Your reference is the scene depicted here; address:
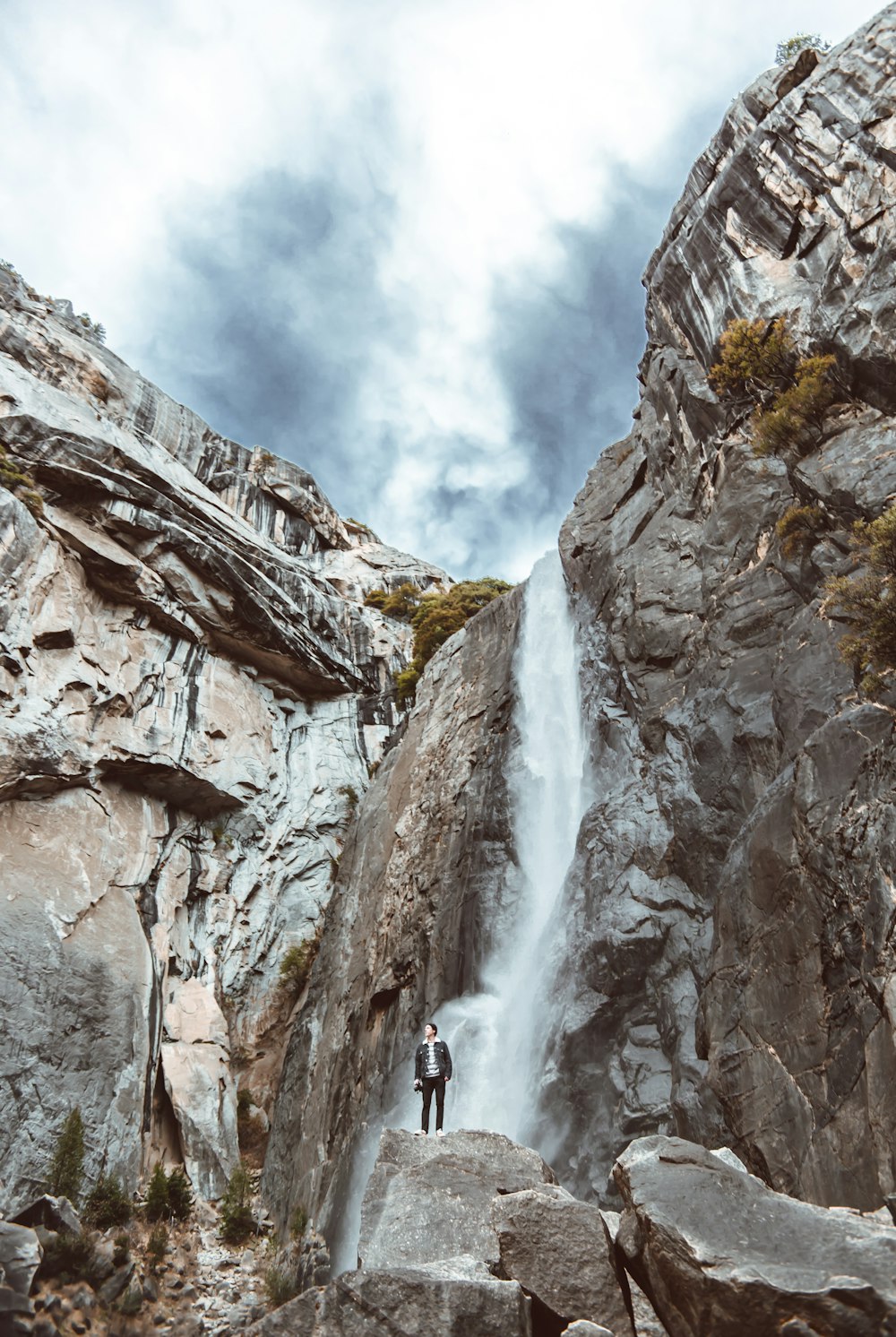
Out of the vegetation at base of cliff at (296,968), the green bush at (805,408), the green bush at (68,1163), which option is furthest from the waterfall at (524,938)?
the green bush at (805,408)

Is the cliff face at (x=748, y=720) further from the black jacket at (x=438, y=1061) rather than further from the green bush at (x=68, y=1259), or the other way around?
the green bush at (x=68, y=1259)

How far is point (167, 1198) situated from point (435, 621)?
24506 mm

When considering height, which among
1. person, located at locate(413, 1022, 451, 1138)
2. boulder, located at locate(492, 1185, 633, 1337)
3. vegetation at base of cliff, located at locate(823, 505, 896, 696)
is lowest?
boulder, located at locate(492, 1185, 633, 1337)

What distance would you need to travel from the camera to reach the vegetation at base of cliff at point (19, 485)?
2720 cm

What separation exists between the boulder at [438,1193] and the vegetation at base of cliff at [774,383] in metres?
14.6

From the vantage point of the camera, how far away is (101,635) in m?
28.2

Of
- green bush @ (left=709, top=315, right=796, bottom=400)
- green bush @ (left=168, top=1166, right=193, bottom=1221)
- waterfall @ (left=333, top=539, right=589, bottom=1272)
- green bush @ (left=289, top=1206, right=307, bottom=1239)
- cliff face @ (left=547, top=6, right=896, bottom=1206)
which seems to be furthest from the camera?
green bush @ (left=709, top=315, right=796, bottom=400)

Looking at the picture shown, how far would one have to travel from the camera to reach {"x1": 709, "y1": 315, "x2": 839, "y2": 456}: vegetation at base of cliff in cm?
1777

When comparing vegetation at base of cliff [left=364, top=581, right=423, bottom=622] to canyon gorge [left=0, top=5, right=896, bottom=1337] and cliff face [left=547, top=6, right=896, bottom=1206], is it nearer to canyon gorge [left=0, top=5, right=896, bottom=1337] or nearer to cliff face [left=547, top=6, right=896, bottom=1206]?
canyon gorge [left=0, top=5, right=896, bottom=1337]

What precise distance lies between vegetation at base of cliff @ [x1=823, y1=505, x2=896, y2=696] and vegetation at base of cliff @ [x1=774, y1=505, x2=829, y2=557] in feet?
6.44

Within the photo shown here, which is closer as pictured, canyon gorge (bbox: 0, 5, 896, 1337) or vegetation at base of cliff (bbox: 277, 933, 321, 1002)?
canyon gorge (bbox: 0, 5, 896, 1337)

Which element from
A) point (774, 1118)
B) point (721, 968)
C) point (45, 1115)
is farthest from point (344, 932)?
point (774, 1118)

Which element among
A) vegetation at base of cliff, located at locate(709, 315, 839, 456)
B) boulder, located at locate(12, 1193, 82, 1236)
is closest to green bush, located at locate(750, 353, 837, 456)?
vegetation at base of cliff, located at locate(709, 315, 839, 456)

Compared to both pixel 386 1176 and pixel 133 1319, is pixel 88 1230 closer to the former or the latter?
pixel 133 1319
